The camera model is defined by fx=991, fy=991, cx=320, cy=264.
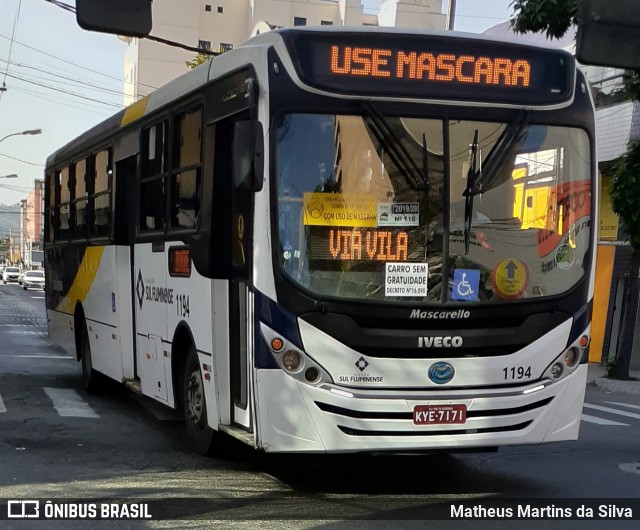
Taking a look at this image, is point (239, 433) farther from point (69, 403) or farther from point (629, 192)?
point (629, 192)

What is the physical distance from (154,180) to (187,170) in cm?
118

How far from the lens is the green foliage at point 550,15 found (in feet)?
57.5

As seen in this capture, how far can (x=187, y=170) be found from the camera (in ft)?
28.4

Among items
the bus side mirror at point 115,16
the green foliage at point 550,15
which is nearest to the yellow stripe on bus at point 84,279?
the bus side mirror at point 115,16

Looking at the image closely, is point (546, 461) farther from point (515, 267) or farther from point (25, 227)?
point (25, 227)

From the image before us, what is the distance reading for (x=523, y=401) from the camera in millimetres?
7102

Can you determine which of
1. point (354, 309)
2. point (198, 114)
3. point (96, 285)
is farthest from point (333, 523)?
point (96, 285)

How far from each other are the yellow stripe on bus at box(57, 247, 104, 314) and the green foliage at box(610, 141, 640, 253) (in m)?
9.78

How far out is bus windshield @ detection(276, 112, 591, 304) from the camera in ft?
22.6

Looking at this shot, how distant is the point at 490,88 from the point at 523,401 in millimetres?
2286

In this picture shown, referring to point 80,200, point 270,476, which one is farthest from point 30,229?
point 270,476

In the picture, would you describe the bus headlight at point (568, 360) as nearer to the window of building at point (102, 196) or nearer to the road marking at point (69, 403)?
the road marking at point (69, 403)

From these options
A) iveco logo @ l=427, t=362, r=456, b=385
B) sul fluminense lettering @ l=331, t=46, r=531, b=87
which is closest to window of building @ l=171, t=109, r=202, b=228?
sul fluminense lettering @ l=331, t=46, r=531, b=87

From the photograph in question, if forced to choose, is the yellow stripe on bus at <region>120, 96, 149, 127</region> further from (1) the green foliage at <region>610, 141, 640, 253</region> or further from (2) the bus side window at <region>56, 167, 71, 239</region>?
(1) the green foliage at <region>610, 141, 640, 253</region>
